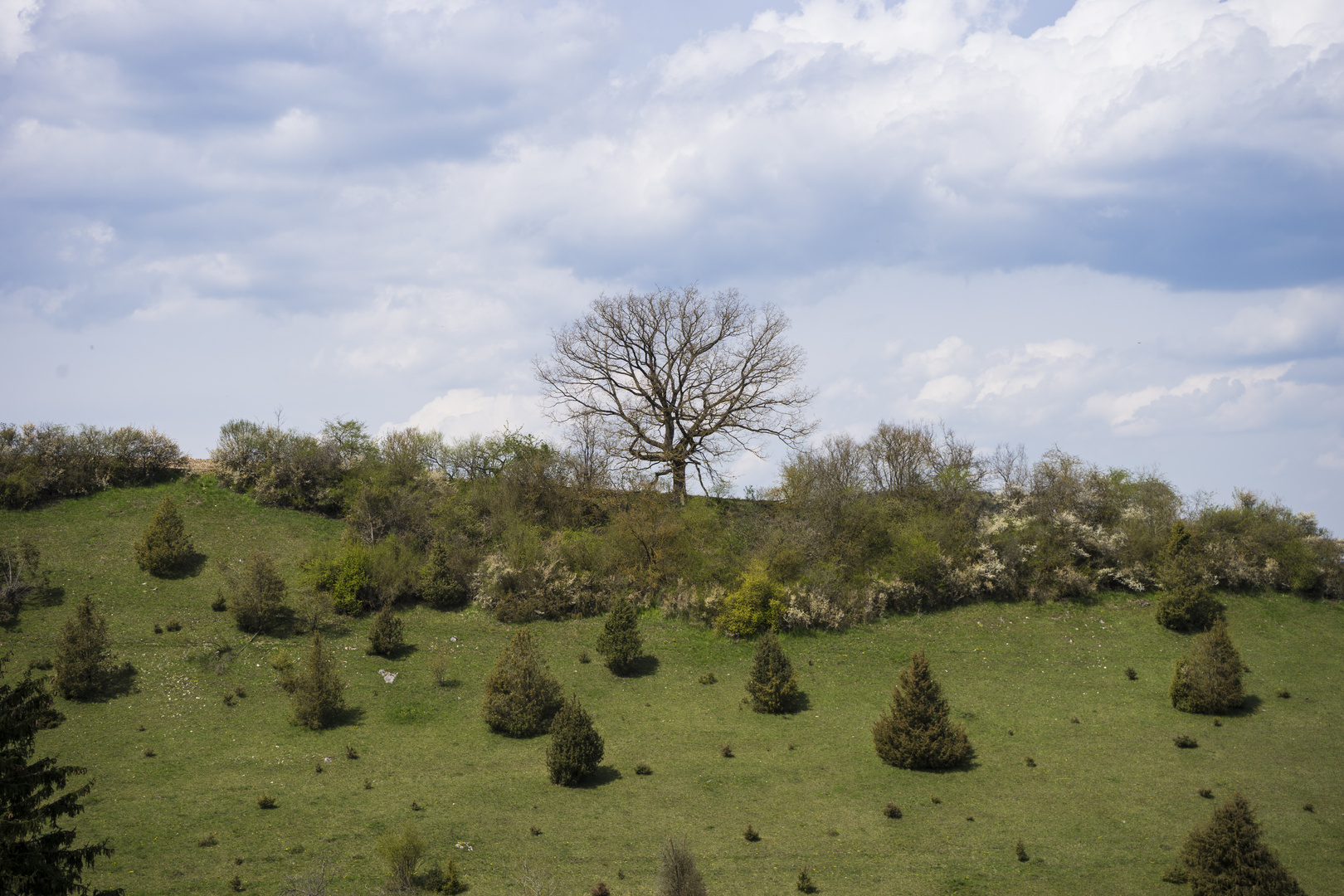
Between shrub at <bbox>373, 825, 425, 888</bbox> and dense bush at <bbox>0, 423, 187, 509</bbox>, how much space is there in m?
29.6

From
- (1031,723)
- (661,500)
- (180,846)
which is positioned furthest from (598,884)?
(661,500)

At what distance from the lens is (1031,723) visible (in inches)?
961

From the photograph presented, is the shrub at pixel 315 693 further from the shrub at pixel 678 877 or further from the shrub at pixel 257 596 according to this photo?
the shrub at pixel 678 877

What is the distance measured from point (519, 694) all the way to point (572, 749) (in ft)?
12.8

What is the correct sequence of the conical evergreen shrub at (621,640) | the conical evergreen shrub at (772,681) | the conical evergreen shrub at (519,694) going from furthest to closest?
the conical evergreen shrub at (621,640) → the conical evergreen shrub at (772,681) → the conical evergreen shrub at (519,694)

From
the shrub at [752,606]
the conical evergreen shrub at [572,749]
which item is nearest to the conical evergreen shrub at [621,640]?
the shrub at [752,606]

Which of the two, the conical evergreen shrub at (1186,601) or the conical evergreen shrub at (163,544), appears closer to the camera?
the conical evergreen shrub at (1186,601)

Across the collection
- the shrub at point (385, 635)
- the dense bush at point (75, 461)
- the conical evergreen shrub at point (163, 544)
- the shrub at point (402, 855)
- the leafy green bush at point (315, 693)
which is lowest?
the shrub at point (402, 855)

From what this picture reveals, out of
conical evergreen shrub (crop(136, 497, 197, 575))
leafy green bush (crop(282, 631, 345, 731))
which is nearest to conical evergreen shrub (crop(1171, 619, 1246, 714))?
leafy green bush (crop(282, 631, 345, 731))

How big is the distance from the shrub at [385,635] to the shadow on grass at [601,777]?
10.7 metres

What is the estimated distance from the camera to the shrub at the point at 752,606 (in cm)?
3103

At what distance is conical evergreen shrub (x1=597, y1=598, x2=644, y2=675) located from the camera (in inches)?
1104

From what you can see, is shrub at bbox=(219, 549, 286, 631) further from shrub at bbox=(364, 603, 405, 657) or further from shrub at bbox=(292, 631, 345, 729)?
shrub at bbox=(292, 631, 345, 729)

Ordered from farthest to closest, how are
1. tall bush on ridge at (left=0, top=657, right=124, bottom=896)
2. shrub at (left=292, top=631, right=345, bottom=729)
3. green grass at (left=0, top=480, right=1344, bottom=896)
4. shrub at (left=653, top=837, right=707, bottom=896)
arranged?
shrub at (left=292, top=631, right=345, bottom=729) < green grass at (left=0, top=480, right=1344, bottom=896) < shrub at (left=653, top=837, right=707, bottom=896) < tall bush on ridge at (left=0, top=657, right=124, bottom=896)
